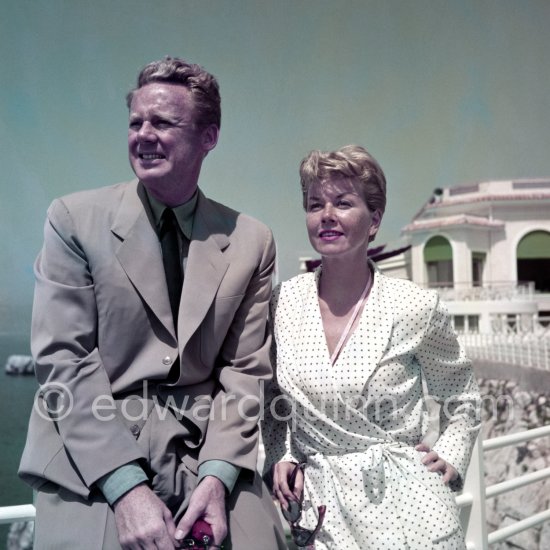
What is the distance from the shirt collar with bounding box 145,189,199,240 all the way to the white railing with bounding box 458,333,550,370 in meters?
9.28

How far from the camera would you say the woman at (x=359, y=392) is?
150 cm

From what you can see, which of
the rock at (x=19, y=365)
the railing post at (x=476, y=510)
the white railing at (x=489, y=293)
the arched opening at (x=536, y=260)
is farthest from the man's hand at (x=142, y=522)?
the rock at (x=19, y=365)

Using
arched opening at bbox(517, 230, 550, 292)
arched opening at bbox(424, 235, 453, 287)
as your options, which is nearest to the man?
arched opening at bbox(424, 235, 453, 287)

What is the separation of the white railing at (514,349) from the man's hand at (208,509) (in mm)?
9364

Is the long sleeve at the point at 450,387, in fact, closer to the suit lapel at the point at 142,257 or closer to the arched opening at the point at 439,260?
the suit lapel at the point at 142,257

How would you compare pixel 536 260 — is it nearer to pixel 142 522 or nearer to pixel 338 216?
pixel 338 216

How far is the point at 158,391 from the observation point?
148cm

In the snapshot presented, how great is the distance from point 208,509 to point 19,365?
3075cm

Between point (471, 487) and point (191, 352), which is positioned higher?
point (191, 352)

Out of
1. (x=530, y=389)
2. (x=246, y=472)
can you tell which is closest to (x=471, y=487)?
(x=246, y=472)

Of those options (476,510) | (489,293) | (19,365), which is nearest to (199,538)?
(476,510)

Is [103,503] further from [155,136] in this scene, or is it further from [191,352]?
[155,136]

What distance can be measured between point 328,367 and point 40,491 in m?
0.77

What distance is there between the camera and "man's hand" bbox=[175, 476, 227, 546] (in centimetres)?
131
